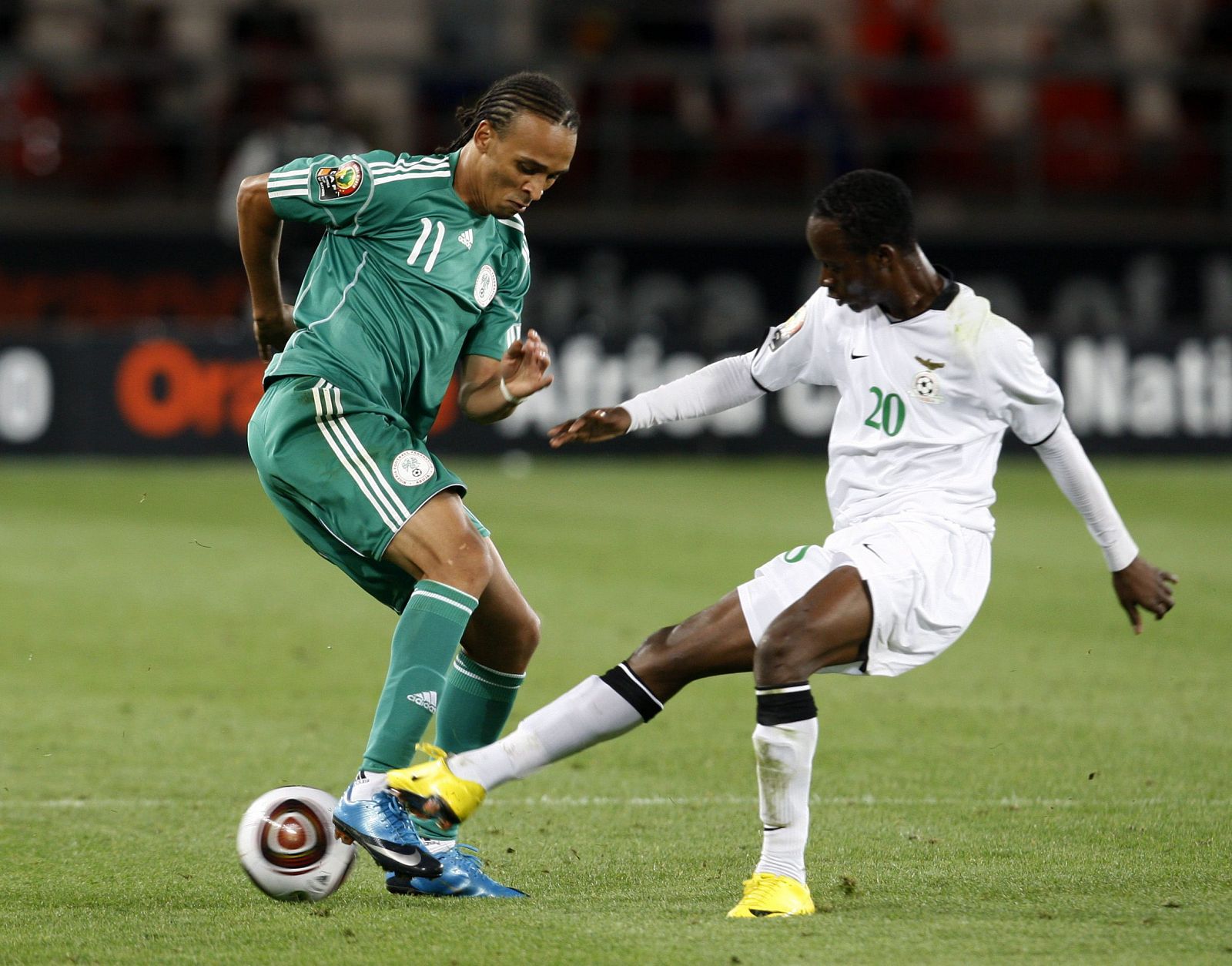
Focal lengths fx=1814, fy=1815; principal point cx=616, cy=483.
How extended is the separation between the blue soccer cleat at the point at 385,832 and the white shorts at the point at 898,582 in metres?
0.92

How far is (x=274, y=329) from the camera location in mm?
4793

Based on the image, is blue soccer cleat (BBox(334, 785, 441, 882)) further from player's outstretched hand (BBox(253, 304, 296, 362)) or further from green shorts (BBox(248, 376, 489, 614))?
player's outstretched hand (BBox(253, 304, 296, 362))

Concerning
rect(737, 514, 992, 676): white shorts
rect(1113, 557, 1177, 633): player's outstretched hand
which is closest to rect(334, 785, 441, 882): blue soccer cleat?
rect(737, 514, 992, 676): white shorts

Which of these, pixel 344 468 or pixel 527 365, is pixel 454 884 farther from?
pixel 527 365

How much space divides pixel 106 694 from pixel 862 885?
3.97 meters

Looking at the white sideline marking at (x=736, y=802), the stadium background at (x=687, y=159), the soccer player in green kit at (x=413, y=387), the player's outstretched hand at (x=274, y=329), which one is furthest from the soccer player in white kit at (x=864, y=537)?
the stadium background at (x=687, y=159)

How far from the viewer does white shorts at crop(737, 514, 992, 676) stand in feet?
13.9

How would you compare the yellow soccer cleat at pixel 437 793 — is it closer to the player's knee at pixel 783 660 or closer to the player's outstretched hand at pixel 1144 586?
the player's knee at pixel 783 660

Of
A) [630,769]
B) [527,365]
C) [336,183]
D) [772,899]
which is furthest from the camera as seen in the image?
[630,769]

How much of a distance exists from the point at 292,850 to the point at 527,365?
130cm

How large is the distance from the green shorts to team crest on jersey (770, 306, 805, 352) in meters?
0.91

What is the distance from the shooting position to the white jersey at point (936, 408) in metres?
4.41

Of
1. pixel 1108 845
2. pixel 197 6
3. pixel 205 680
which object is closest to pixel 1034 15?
pixel 197 6

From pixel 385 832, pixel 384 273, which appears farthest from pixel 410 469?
pixel 385 832
